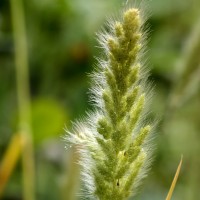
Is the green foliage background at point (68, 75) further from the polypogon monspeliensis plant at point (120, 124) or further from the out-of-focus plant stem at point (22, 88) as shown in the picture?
the polypogon monspeliensis plant at point (120, 124)

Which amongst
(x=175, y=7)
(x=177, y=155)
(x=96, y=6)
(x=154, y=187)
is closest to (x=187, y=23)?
Result: (x=175, y=7)

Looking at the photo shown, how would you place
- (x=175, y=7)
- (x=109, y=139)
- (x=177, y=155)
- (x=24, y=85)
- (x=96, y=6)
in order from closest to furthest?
(x=109, y=139)
(x=24, y=85)
(x=177, y=155)
(x=96, y=6)
(x=175, y=7)

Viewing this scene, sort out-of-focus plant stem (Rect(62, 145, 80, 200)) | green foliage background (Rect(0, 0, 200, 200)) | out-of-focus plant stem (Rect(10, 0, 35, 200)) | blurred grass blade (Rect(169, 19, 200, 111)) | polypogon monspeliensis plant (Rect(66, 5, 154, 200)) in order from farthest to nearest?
green foliage background (Rect(0, 0, 200, 200))
out-of-focus plant stem (Rect(10, 0, 35, 200))
blurred grass blade (Rect(169, 19, 200, 111))
out-of-focus plant stem (Rect(62, 145, 80, 200))
polypogon monspeliensis plant (Rect(66, 5, 154, 200))

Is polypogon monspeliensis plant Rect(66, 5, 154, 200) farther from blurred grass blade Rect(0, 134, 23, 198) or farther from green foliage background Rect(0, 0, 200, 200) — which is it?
green foliage background Rect(0, 0, 200, 200)

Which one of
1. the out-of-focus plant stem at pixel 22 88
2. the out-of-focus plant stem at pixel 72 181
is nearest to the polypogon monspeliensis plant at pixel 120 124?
the out-of-focus plant stem at pixel 72 181

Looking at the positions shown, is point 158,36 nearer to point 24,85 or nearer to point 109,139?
point 24,85

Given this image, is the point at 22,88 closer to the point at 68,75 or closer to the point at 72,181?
the point at 68,75

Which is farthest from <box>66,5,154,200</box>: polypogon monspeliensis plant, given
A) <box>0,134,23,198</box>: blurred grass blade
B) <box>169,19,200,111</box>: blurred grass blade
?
<box>0,134,23,198</box>: blurred grass blade

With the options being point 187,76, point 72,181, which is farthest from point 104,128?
point 187,76
